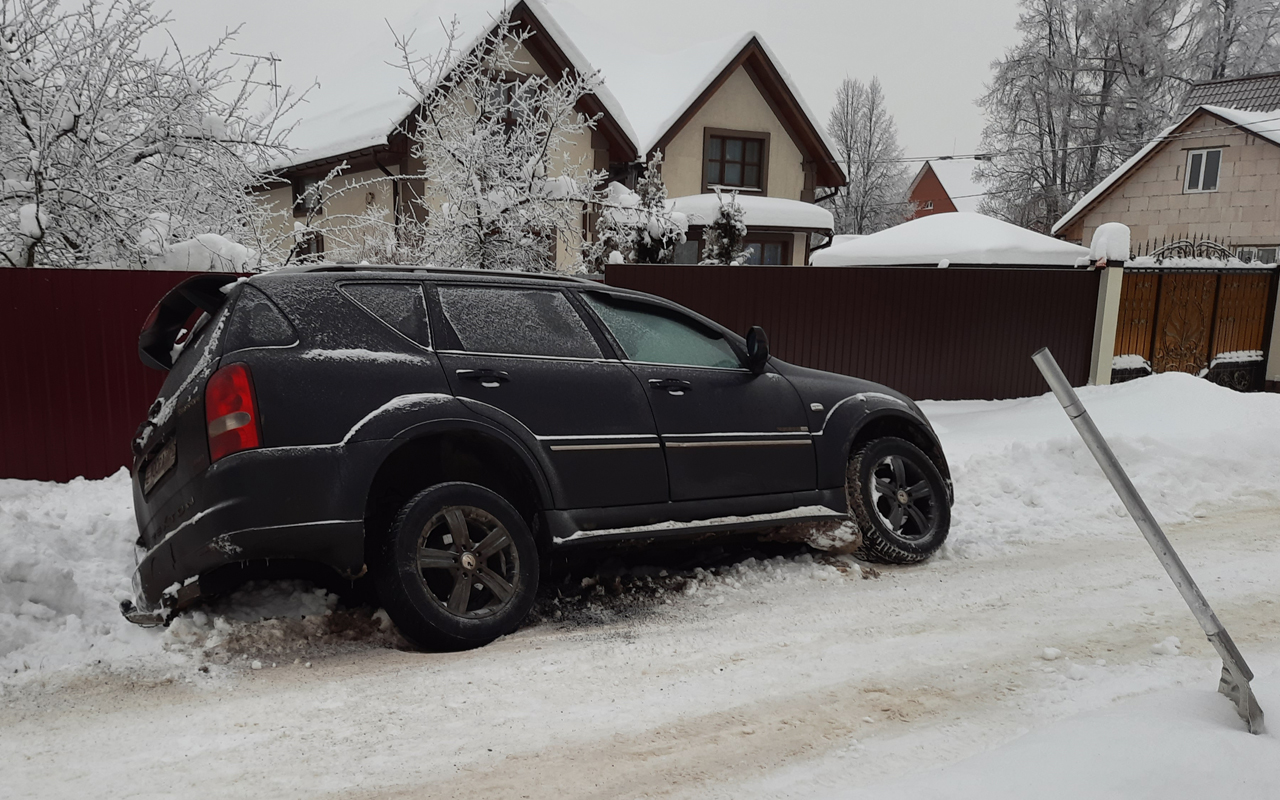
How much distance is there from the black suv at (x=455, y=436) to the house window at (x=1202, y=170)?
24710 mm

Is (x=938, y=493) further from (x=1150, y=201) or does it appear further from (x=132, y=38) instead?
(x=1150, y=201)

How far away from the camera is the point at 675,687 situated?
3.82 meters

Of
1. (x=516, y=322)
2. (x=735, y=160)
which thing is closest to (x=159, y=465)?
(x=516, y=322)

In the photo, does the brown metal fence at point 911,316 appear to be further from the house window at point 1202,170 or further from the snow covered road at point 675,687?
the house window at point 1202,170

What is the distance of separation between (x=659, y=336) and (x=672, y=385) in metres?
0.38

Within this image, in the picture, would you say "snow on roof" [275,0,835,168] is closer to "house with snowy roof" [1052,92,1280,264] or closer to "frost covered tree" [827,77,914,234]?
"house with snowy roof" [1052,92,1280,264]

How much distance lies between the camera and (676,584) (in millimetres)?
5199

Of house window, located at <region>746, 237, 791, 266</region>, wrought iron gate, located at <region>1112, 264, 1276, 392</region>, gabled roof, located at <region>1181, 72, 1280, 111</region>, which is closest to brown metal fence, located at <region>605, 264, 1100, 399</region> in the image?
wrought iron gate, located at <region>1112, 264, 1276, 392</region>

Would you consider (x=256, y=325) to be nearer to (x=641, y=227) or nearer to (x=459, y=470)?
(x=459, y=470)

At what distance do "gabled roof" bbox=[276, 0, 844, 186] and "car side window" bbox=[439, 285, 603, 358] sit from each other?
43.2 ft

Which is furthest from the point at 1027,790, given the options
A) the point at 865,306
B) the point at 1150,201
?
the point at 1150,201

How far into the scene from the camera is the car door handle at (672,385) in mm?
4969

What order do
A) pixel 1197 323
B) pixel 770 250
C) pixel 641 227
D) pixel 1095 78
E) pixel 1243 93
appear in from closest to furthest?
pixel 641 227, pixel 1197 323, pixel 770 250, pixel 1243 93, pixel 1095 78

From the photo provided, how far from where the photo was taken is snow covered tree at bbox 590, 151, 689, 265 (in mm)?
10430
